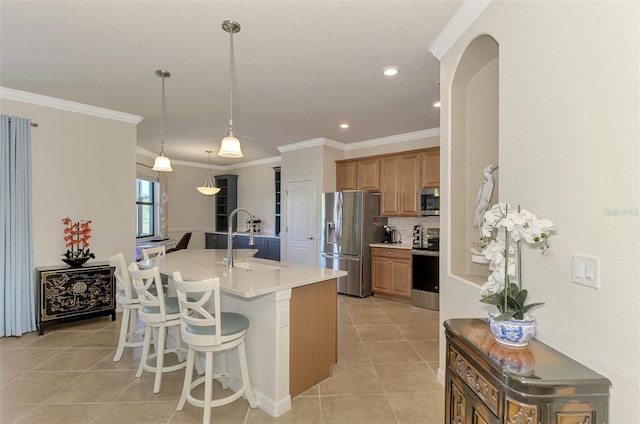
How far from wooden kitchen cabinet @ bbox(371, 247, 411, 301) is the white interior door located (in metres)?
1.19

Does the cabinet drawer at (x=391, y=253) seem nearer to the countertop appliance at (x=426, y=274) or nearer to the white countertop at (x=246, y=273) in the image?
the countertop appliance at (x=426, y=274)

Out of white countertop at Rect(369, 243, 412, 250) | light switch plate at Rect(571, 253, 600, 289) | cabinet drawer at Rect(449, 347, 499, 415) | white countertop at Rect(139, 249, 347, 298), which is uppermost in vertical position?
light switch plate at Rect(571, 253, 600, 289)

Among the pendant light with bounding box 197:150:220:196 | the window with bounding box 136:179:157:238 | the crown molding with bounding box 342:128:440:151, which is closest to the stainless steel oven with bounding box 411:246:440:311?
the crown molding with bounding box 342:128:440:151

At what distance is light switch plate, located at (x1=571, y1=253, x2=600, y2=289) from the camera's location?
3.94 feet

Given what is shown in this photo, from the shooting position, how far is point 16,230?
3508 mm

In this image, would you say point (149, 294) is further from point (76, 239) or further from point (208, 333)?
point (76, 239)

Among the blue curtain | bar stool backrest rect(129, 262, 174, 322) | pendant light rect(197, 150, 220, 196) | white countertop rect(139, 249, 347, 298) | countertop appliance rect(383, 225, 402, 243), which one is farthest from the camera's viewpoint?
pendant light rect(197, 150, 220, 196)

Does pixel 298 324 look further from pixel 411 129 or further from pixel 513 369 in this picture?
pixel 411 129

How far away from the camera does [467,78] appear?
2.50 metres

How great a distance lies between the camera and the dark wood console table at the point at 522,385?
42.2 inches

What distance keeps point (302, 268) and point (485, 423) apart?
1.87 meters

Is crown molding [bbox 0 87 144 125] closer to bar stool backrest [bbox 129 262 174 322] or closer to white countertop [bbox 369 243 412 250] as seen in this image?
bar stool backrest [bbox 129 262 174 322]

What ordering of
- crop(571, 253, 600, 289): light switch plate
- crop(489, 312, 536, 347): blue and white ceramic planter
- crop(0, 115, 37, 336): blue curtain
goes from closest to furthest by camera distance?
crop(571, 253, 600, 289): light switch plate
crop(489, 312, 536, 347): blue and white ceramic planter
crop(0, 115, 37, 336): blue curtain

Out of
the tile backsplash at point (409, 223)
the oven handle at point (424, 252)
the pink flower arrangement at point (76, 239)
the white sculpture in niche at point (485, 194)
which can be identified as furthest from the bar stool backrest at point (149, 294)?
the tile backsplash at point (409, 223)
